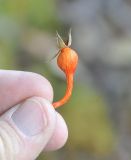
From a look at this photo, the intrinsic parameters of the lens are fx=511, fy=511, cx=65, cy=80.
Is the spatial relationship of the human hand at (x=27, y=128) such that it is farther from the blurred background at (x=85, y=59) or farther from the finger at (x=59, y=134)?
the blurred background at (x=85, y=59)

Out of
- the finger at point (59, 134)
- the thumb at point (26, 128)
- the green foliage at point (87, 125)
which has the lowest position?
the green foliage at point (87, 125)

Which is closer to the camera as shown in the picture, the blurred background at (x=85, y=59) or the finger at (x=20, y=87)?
the finger at (x=20, y=87)

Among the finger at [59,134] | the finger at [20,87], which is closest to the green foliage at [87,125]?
the finger at [59,134]

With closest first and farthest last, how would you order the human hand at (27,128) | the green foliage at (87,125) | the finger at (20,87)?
the human hand at (27,128), the finger at (20,87), the green foliage at (87,125)

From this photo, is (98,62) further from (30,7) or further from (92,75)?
(30,7)

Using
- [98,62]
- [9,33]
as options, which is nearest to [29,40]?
[9,33]

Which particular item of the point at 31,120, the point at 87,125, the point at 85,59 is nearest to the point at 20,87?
the point at 31,120

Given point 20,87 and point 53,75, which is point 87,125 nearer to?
point 53,75

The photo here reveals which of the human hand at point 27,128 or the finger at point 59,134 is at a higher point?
the human hand at point 27,128
